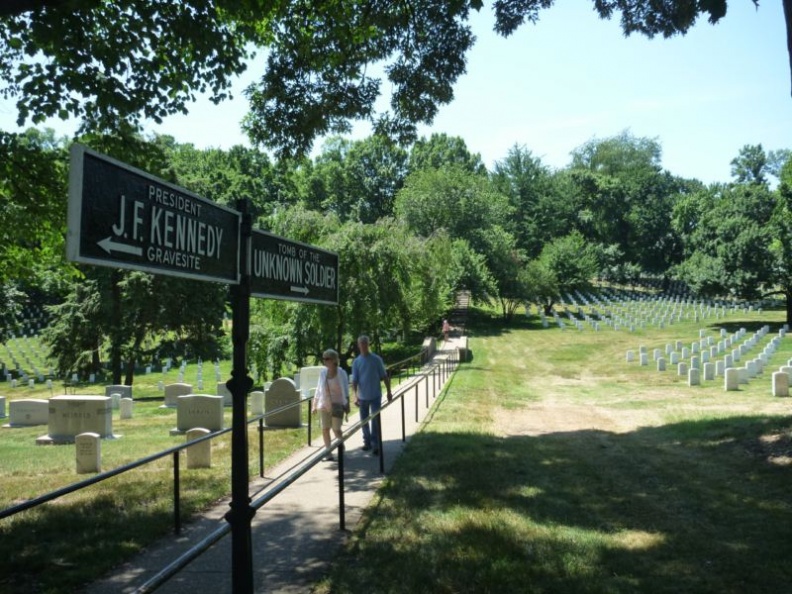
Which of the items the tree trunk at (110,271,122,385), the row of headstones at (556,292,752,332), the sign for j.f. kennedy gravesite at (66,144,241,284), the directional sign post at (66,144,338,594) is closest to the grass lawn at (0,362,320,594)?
the directional sign post at (66,144,338,594)

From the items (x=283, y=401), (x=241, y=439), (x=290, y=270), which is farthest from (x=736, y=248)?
(x=241, y=439)

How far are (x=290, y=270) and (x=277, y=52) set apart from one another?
1074 cm

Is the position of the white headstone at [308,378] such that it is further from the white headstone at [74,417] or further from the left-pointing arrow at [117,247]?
the left-pointing arrow at [117,247]

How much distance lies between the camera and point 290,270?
364 centimetres

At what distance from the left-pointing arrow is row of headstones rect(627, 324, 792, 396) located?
20.3m

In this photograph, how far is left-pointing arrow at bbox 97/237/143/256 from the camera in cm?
218

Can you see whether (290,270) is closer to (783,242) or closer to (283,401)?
(283,401)

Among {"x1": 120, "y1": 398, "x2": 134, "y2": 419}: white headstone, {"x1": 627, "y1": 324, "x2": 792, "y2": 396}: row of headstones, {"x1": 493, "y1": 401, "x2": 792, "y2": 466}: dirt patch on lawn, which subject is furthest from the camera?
{"x1": 627, "y1": 324, "x2": 792, "y2": 396}: row of headstones

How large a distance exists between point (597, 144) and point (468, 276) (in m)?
70.9

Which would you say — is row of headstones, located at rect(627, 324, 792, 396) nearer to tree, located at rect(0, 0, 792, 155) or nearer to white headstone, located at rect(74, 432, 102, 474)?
tree, located at rect(0, 0, 792, 155)

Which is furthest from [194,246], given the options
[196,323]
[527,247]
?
[527,247]

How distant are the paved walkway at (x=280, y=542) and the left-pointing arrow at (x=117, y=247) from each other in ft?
5.78

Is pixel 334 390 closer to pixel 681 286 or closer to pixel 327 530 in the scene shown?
pixel 327 530

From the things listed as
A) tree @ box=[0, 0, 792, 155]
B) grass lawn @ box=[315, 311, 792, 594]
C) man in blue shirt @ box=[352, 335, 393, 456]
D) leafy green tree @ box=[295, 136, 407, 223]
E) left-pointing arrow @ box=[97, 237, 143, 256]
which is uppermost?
leafy green tree @ box=[295, 136, 407, 223]
